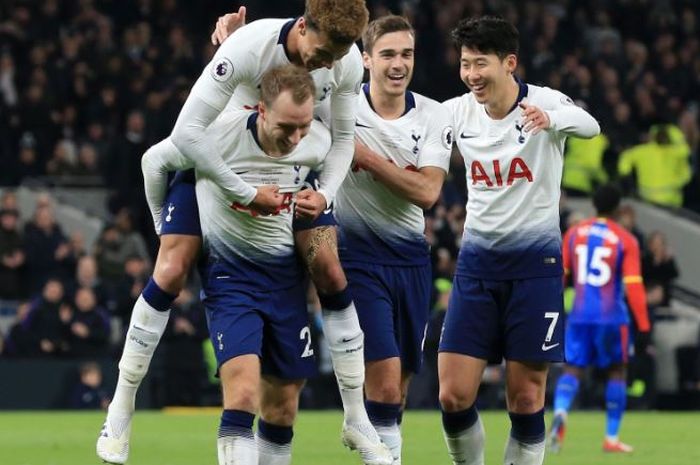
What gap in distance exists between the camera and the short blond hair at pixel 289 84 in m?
8.30

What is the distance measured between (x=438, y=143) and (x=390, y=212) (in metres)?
0.47

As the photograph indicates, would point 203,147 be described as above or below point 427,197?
above

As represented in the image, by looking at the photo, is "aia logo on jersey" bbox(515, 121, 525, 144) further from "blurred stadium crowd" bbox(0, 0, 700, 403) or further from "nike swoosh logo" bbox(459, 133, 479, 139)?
"blurred stadium crowd" bbox(0, 0, 700, 403)

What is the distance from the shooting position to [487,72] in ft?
30.3

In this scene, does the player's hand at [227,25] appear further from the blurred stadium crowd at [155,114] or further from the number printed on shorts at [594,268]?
the blurred stadium crowd at [155,114]

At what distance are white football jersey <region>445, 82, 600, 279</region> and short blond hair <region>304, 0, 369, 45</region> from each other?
1404 mm

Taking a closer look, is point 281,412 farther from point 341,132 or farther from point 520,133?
point 520,133

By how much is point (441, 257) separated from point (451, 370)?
37.3 feet

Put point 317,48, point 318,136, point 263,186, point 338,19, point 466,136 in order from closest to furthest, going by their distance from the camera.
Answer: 1. point 338,19
2. point 317,48
3. point 263,186
4. point 318,136
5. point 466,136

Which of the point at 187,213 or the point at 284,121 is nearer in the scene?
the point at 284,121

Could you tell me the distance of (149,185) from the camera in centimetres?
917

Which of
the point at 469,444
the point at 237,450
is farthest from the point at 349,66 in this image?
the point at 469,444

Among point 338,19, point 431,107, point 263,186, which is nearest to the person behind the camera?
point 338,19

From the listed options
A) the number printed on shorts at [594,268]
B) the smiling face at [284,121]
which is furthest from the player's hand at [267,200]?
the number printed on shorts at [594,268]
